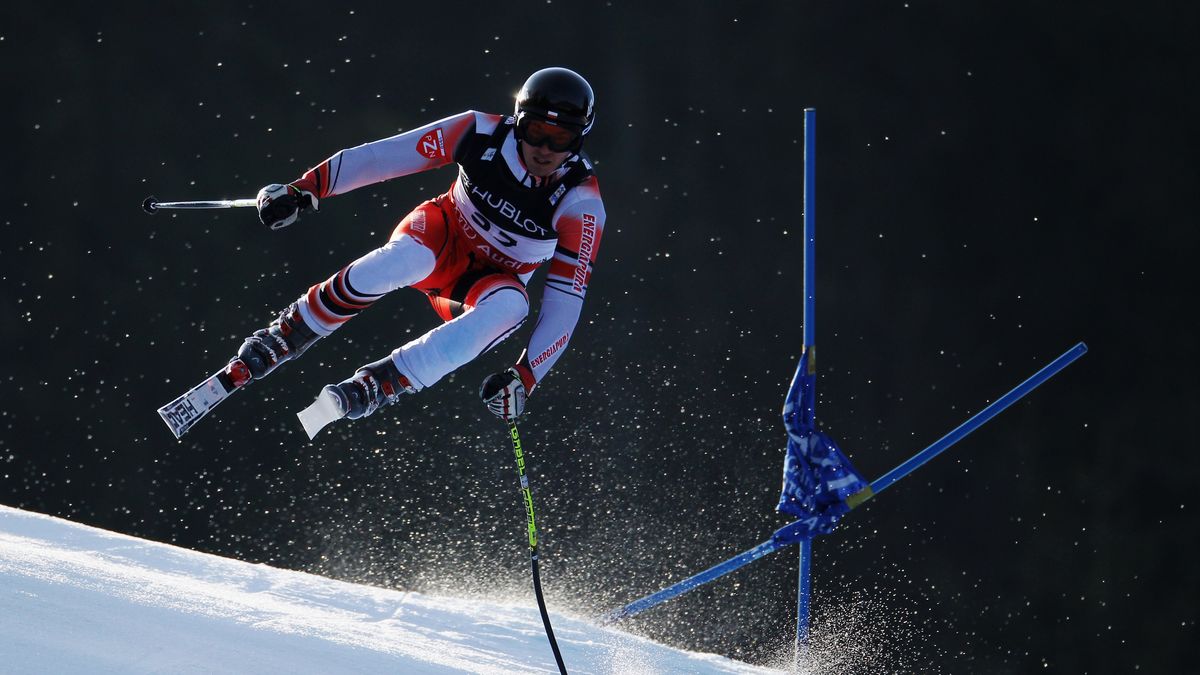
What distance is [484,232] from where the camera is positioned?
318cm

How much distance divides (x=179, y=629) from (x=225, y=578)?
1.13m

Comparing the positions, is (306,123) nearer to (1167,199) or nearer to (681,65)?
(681,65)

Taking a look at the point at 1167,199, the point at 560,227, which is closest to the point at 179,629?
the point at 560,227

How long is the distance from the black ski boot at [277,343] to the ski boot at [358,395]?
11.8 inches

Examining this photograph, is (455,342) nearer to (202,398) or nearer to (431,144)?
(431,144)

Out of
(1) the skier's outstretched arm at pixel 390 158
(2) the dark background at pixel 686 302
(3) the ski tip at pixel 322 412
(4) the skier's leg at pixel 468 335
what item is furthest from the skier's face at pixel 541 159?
(2) the dark background at pixel 686 302

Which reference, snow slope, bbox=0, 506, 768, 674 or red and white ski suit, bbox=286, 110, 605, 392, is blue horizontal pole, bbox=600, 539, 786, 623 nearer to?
snow slope, bbox=0, 506, 768, 674

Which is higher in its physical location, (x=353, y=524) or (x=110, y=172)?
(x=110, y=172)

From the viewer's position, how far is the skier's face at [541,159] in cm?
305

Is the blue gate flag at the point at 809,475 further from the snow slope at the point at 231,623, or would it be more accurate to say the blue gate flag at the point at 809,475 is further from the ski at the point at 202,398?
the ski at the point at 202,398

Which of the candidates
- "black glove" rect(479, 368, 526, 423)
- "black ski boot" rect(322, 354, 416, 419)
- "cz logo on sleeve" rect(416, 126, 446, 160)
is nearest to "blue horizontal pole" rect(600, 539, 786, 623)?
"black glove" rect(479, 368, 526, 423)

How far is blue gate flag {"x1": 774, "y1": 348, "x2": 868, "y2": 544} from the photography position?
326cm

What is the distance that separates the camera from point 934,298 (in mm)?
5652

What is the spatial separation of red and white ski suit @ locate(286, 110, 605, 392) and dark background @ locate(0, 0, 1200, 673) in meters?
2.14
